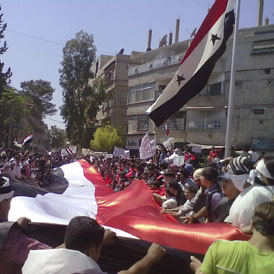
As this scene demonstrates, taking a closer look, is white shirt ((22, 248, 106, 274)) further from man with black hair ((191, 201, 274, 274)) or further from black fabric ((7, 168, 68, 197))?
black fabric ((7, 168, 68, 197))

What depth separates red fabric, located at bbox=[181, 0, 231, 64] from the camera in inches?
296

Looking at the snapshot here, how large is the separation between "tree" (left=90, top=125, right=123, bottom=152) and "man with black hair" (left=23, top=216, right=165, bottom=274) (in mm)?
41732

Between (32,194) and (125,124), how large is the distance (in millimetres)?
44206

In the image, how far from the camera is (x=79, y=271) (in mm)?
2133

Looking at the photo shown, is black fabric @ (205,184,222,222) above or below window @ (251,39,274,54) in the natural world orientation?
below

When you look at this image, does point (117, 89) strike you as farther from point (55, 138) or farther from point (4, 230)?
point (55, 138)

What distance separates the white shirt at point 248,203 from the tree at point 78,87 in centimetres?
4641

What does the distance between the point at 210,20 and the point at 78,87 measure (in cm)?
4305

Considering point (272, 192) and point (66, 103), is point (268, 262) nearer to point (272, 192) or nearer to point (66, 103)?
point (272, 192)

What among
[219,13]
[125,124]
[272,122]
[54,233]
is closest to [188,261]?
[54,233]

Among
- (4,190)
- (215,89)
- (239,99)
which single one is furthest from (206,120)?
(4,190)

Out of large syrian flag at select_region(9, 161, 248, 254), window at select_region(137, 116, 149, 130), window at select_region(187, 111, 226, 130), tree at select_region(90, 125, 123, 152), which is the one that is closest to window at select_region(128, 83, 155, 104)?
window at select_region(137, 116, 149, 130)

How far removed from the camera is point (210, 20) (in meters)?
7.67

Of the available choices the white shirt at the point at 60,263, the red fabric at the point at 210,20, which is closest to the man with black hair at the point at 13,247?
the white shirt at the point at 60,263
